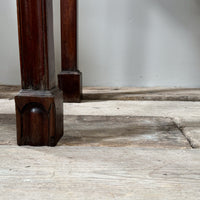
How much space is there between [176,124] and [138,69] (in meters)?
1.05

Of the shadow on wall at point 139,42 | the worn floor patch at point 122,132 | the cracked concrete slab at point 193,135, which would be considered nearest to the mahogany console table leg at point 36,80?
the worn floor patch at point 122,132

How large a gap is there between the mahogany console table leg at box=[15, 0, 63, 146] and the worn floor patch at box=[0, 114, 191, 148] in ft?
0.26

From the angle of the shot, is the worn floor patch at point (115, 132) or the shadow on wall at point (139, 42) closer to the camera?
the worn floor patch at point (115, 132)

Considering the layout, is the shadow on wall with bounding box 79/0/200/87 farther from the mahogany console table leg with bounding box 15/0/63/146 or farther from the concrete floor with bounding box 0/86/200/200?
the mahogany console table leg with bounding box 15/0/63/146

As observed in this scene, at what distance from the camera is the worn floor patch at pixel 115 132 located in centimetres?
99

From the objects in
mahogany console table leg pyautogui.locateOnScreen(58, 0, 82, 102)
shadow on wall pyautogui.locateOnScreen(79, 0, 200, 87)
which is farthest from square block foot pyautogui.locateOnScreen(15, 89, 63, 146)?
shadow on wall pyautogui.locateOnScreen(79, 0, 200, 87)

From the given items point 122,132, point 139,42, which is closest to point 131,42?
point 139,42

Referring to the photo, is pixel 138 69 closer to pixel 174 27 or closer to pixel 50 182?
pixel 174 27

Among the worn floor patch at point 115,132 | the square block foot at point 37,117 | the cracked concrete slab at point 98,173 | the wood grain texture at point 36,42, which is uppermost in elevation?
the wood grain texture at point 36,42

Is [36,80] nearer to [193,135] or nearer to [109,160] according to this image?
[109,160]

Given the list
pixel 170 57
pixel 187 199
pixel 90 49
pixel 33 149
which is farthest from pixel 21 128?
pixel 170 57

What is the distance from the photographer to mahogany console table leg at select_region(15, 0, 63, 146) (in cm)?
89

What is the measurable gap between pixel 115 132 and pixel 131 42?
123 cm

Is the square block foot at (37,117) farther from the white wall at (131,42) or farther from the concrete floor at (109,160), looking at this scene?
the white wall at (131,42)
